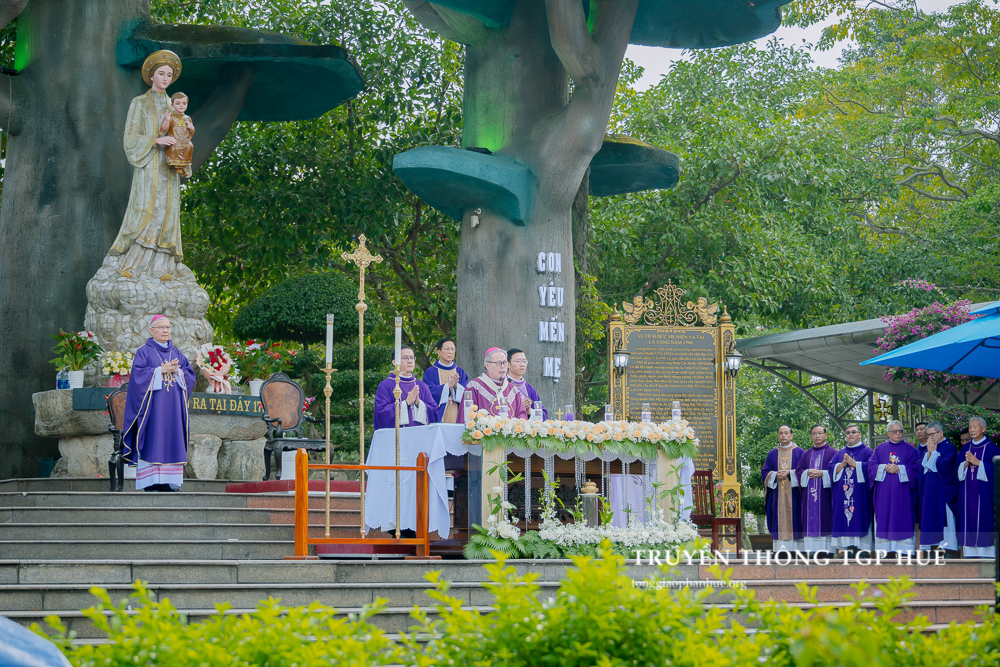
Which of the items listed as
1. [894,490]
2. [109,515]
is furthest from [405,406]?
[894,490]

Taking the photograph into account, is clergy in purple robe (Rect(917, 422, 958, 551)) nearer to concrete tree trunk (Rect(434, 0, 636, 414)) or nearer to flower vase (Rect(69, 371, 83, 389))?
concrete tree trunk (Rect(434, 0, 636, 414))

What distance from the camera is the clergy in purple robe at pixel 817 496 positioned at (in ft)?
40.1

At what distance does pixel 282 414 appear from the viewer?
40.8ft

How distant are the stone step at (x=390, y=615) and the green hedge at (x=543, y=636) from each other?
4.18 ft

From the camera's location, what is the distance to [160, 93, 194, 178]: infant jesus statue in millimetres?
12586

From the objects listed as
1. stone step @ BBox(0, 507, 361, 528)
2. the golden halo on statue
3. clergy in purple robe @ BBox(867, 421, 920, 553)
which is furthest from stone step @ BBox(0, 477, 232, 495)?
clergy in purple robe @ BBox(867, 421, 920, 553)

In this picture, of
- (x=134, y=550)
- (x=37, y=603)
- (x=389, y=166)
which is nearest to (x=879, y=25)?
(x=389, y=166)

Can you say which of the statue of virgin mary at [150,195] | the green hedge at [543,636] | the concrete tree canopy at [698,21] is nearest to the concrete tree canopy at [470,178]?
the concrete tree canopy at [698,21]

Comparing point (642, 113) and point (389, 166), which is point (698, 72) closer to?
point (642, 113)

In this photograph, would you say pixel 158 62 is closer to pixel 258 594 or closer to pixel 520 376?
pixel 520 376

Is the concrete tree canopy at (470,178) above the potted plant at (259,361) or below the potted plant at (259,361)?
above

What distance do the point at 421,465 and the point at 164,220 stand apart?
629cm

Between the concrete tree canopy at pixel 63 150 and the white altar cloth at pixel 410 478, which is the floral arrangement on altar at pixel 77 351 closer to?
the concrete tree canopy at pixel 63 150

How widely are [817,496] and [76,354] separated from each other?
8677 mm
